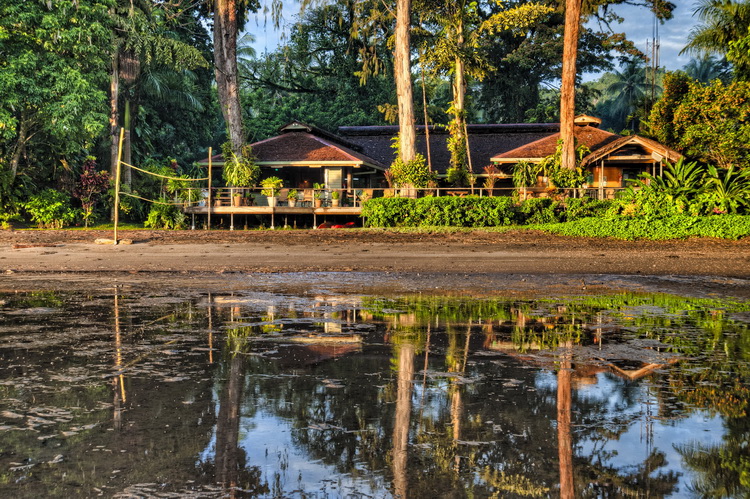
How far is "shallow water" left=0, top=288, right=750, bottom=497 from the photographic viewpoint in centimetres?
417

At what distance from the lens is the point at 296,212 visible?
103 feet

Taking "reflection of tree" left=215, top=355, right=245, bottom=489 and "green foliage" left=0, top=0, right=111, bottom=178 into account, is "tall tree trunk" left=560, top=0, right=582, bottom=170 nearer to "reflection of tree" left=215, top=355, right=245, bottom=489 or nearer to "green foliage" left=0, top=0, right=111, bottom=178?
"green foliage" left=0, top=0, right=111, bottom=178

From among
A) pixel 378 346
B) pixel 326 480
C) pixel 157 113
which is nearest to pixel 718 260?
pixel 378 346

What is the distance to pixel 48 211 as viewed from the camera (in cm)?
3095

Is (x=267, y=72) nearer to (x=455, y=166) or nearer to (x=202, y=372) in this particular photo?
(x=455, y=166)

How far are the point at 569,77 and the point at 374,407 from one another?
29.0m

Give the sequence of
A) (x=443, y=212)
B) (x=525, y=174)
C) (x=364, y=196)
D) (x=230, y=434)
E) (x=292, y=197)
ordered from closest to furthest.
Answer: (x=230, y=434), (x=443, y=212), (x=292, y=197), (x=364, y=196), (x=525, y=174)

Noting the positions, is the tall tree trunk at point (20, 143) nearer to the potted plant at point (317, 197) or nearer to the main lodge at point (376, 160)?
the main lodge at point (376, 160)

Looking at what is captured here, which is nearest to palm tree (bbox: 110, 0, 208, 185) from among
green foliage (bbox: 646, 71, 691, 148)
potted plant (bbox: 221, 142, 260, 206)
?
potted plant (bbox: 221, 142, 260, 206)

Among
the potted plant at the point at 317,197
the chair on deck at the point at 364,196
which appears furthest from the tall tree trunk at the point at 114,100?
the chair on deck at the point at 364,196

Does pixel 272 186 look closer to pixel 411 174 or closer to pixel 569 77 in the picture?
pixel 411 174

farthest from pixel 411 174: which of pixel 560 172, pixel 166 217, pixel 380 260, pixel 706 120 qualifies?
pixel 706 120

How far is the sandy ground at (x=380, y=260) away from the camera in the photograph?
1608 cm

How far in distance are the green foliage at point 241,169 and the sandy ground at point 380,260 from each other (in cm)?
660
